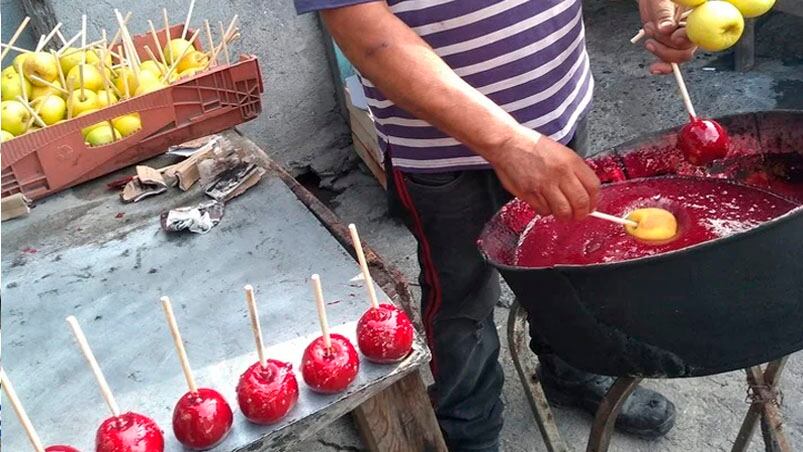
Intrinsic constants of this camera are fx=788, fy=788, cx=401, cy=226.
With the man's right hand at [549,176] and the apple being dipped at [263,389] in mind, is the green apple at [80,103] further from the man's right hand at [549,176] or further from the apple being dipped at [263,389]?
the man's right hand at [549,176]

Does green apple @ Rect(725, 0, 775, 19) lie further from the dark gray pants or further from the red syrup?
the dark gray pants

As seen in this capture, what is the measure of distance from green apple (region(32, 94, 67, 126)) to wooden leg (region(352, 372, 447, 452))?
6.02ft

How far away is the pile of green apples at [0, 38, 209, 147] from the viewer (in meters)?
3.14

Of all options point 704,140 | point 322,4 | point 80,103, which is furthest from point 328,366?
point 80,103

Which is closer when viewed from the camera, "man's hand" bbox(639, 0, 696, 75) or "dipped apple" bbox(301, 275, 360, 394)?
"dipped apple" bbox(301, 275, 360, 394)

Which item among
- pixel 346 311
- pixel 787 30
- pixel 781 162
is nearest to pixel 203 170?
pixel 346 311

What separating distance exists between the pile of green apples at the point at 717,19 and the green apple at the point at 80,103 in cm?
236

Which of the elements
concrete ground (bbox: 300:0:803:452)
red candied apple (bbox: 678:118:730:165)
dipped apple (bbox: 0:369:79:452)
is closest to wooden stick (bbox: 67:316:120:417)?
dipped apple (bbox: 0:369:79:452)

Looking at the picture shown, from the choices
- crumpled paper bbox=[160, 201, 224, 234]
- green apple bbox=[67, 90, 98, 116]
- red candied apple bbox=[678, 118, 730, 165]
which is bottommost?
crumpled paper bbox=[160, 201, 224, 234]

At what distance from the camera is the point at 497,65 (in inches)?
81.0

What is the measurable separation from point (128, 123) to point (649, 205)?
224 centimetres

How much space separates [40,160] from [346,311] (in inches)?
65.2

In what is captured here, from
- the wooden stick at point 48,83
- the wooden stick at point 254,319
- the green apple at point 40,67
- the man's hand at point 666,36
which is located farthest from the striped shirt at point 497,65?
the green apple at point 40,67

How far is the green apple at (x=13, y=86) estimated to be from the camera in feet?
10.5
